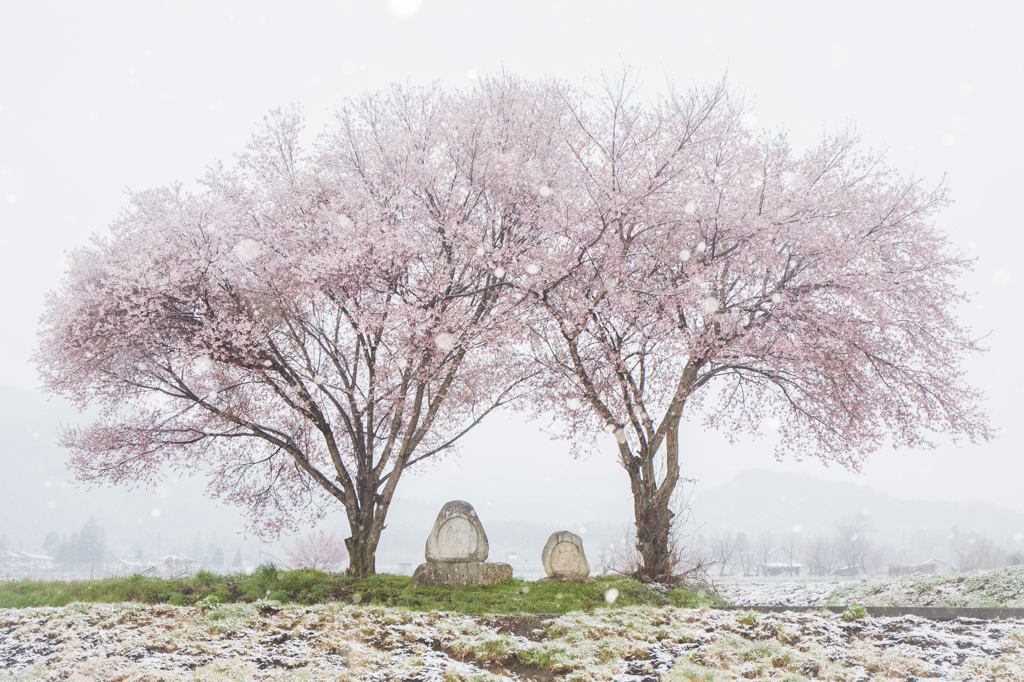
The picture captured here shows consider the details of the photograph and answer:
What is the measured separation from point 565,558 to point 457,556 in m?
2.72

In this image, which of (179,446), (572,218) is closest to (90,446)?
(179,446)

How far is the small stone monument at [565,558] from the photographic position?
15.2m

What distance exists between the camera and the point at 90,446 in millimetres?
16453

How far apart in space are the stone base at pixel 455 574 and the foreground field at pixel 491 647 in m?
4.47

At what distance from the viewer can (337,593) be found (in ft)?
44.4

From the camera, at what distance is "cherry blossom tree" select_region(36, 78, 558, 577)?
571 inches

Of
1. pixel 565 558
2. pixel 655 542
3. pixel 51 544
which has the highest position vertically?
pixel 655 542

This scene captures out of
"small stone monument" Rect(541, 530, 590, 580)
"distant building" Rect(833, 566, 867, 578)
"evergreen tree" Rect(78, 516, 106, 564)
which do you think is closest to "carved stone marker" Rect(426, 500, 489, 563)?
"small stone monument" Rect(541, 530, 590, 580)

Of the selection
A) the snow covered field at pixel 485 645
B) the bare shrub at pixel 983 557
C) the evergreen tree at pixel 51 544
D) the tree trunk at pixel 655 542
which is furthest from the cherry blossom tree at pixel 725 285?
the evergreen tree at pixel 51 544

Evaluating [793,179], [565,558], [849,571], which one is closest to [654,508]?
[565,558]

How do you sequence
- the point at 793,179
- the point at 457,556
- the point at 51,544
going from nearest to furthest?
the point at 457,556
the point at 793,179
the point at 51,544

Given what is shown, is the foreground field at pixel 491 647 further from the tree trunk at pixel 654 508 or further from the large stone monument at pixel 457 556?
the tree trunk at pixel 654 508

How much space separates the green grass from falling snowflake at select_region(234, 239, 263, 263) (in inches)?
295

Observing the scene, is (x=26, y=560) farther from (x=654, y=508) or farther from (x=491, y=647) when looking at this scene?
(x=491, y=647)
